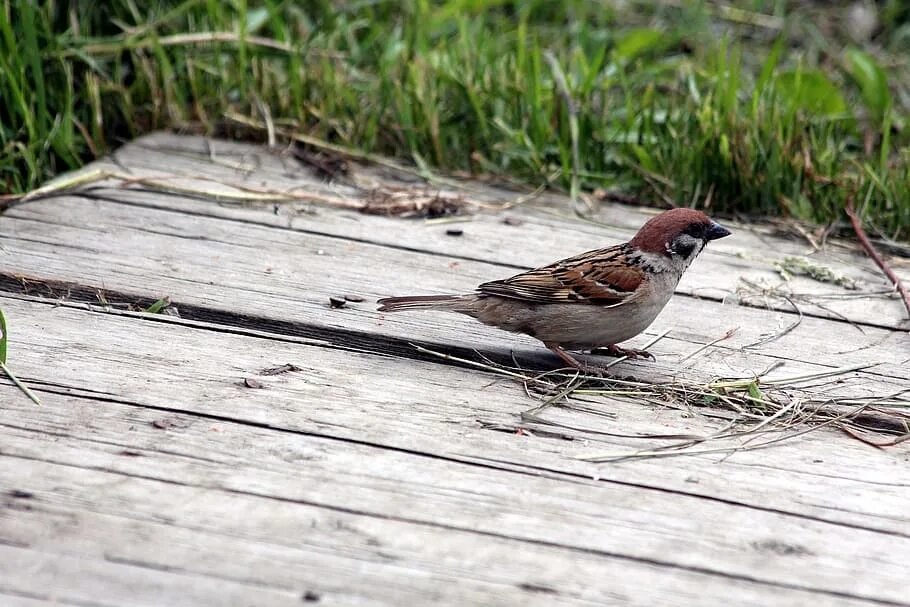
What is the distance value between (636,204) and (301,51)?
1.79m

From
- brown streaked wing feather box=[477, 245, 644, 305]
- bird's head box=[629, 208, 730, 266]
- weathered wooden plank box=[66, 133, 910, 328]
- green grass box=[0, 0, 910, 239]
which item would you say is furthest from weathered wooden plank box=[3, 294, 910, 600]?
green grass box=[0, 0, 910, 239]

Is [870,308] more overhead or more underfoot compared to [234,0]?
more underfoot

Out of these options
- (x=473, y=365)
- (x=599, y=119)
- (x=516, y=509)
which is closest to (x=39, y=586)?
(x=516, y=509)

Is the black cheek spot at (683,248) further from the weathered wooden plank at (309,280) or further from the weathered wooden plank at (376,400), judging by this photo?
the weathered wooden plank at (376,400)

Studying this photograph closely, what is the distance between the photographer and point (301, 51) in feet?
17.3

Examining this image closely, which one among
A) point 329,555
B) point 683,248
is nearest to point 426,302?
point 683,248

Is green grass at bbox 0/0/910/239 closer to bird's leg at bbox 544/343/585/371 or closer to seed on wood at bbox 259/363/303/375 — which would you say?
bird's leg at bbox 544/343/585/371

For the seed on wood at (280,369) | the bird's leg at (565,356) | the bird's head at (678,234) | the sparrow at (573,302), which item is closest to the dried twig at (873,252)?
the bird's head at (678,234)

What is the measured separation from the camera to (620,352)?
337 centimetres

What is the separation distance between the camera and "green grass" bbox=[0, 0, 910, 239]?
4.49 meters

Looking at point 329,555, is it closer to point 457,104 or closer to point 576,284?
point 576,284

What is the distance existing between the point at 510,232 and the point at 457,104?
1.02m

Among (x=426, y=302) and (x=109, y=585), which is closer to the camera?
(x=109, y=585)

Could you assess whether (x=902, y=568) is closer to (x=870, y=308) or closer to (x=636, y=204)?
(x=870, y=308)
